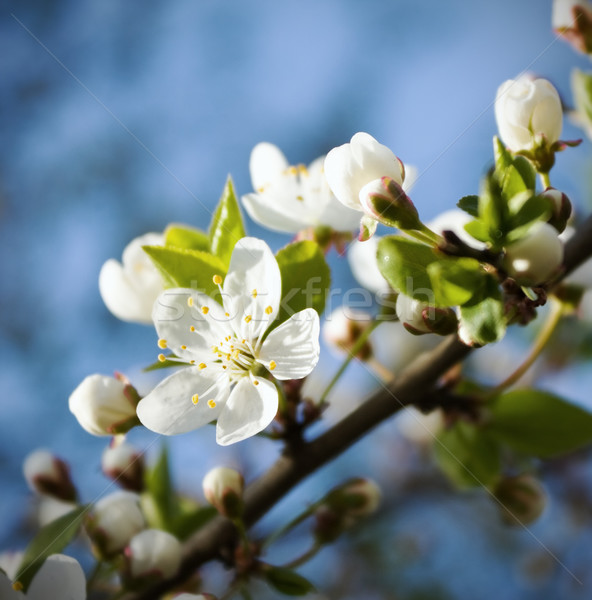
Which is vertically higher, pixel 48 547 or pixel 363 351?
pixel 363 351

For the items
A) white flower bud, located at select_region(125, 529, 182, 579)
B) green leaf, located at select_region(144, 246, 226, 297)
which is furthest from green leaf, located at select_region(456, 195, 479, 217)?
white flower bud, located at select_region(125, 529, 182, 579)

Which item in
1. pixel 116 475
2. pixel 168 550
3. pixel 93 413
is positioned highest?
pixel 93 413

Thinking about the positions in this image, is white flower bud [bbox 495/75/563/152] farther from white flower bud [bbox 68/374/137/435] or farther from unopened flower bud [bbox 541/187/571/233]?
white flower bud [bbox 68/374/137/435]

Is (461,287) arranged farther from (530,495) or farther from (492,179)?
(530,495)

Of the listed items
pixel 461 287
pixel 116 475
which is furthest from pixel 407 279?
pixel 116 475

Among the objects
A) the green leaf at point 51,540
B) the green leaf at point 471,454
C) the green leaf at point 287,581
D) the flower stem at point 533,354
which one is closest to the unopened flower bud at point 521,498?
the green leaf at point 471,454

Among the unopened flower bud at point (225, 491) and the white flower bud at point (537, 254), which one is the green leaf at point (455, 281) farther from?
the unopened flower bud at point (225, 491)
